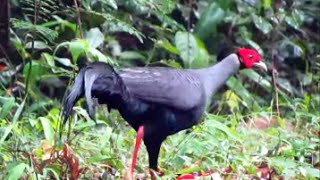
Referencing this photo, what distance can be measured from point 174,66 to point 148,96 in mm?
1766

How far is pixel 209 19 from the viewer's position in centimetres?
844

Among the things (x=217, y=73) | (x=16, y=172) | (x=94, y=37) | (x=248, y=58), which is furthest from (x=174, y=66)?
(x=16, y=172)

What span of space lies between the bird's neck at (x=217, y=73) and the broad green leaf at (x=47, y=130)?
1.00m

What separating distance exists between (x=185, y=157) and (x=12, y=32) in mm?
2391

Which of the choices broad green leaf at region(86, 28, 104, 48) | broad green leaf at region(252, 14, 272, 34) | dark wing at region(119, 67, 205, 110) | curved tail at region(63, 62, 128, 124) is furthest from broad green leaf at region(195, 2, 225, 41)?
curved tail at region(63, 62, 128, 124)

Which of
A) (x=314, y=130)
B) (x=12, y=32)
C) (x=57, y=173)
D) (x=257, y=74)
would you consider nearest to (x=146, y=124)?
(x=57, y=173)

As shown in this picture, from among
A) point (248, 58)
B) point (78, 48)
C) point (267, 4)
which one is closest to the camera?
point (78, 48)

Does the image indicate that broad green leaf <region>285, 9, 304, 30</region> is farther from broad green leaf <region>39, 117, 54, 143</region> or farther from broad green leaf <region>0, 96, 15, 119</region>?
broad green leaf <region>0, 96, 15, 119</region>

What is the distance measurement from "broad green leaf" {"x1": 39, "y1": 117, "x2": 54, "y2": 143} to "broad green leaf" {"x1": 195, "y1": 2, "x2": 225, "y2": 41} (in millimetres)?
2907

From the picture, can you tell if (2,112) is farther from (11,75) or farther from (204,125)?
(11,75)

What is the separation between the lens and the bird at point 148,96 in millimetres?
4887

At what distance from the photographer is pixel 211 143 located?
579 cm

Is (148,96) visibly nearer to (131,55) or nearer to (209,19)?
(131,55)

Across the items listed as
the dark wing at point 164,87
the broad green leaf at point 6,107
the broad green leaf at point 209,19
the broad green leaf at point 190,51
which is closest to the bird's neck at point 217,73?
the dark wing at point 164,87
